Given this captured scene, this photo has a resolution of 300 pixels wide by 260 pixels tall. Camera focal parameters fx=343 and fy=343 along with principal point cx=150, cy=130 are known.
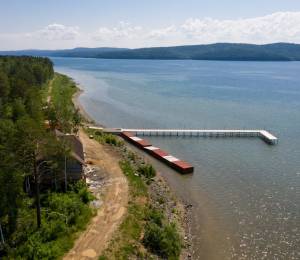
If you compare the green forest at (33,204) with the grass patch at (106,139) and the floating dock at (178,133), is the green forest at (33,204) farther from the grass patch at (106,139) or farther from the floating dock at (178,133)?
the floating dock at (178,133)

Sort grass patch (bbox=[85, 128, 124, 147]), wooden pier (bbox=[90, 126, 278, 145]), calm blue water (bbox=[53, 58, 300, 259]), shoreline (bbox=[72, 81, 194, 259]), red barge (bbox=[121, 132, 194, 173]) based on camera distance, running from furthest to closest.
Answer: wooden pier (bbox=[90, 126, 278, 145]), grass patch (bbox=[85, 128, 124, 147]), red barge (bbox=[121, 132, 194, 173]), calm blue water (bbox=[53, 58, 300, 259]), shoreline (bbox=[72, 81, 194, 259])

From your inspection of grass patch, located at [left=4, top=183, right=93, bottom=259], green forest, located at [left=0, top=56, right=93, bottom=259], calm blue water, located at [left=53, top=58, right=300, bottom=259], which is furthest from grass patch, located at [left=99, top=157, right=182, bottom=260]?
green forest, located at [left=0, top=56, right=93, bottom=259]

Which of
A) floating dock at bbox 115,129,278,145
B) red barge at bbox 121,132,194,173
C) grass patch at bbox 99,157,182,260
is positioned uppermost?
floating dock at bbox 115,129,278,145

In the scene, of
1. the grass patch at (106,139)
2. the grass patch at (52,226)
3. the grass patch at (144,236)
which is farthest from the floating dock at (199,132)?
the grass patch at (52,226)

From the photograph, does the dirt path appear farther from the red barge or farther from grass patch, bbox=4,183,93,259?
the red barge

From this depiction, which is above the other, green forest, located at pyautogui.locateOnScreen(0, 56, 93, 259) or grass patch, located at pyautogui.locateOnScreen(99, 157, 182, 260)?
green forest, located at pyautogui.locateOnScreen(0, 56, 93, 259)

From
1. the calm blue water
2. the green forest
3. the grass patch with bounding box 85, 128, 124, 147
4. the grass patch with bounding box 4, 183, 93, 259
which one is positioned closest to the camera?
the green forest
